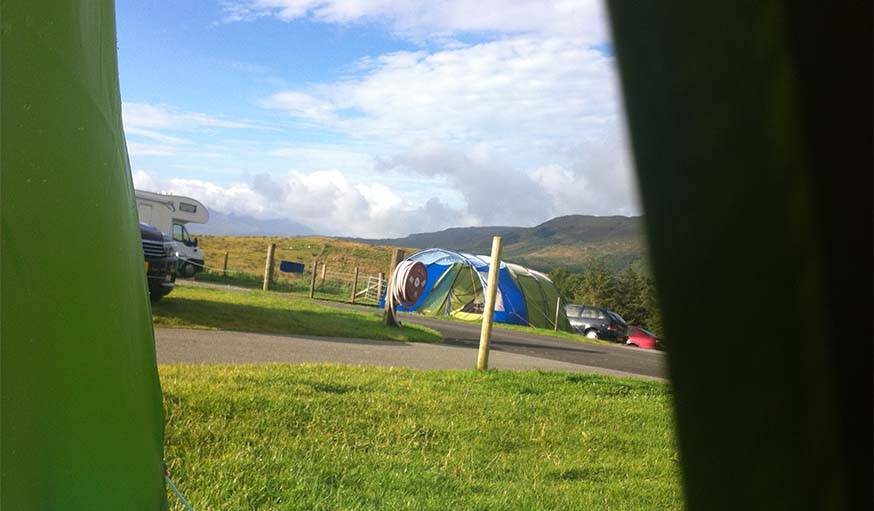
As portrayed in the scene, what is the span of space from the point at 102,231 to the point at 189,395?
11.0ft

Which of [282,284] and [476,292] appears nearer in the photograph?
[476,292]

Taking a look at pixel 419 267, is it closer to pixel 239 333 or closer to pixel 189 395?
pixel 239 333

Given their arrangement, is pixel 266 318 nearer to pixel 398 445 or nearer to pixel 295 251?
pixel 398 445

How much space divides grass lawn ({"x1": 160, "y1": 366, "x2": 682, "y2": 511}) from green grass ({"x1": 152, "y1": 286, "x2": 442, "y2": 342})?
4438 millimetres

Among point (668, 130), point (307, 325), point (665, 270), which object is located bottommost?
point (307, 325)

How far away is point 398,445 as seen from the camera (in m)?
4.06

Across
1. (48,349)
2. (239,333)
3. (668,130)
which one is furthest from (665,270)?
(239,333)

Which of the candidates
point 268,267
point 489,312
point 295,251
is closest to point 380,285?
point 268,267

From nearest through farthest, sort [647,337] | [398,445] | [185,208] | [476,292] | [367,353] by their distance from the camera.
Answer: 1. [647,337]
2. [398,445]
3. [367,353]
4. [476,292]
5. [185,208]

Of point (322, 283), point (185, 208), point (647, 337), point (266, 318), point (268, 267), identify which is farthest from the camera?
point (322, 283)

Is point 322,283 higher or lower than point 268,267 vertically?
lower

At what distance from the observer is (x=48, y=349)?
4.66 ft

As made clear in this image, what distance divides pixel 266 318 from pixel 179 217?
1501 centimetres

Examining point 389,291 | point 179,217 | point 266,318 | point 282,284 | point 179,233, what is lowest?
point 282,284
